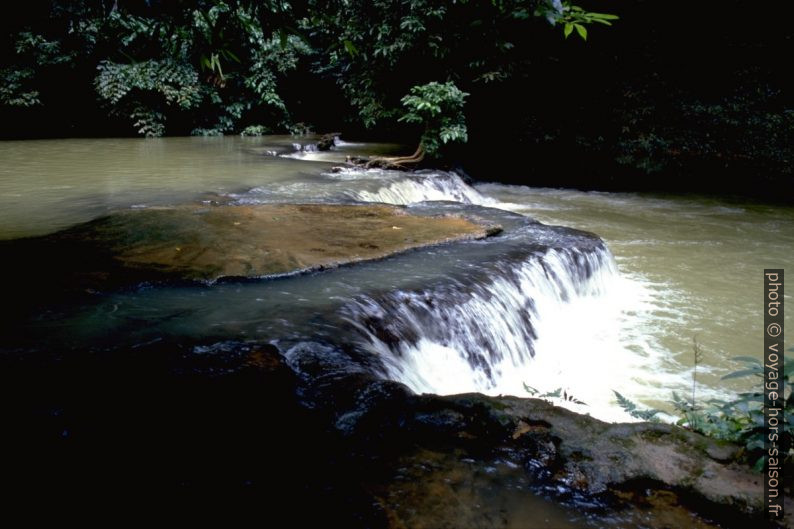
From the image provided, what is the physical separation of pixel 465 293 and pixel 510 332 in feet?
2.08

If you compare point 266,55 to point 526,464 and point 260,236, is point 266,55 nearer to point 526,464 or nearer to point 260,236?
point 260,236

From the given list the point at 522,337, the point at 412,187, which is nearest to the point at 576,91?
the point at 412,187

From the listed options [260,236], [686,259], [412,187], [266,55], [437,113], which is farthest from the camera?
[266,55]

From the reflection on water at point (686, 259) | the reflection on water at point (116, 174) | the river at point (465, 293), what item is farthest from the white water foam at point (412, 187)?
the reflection on water at point (686, 259)

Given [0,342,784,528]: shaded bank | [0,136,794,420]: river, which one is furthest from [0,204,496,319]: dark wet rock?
[0,342,784,528]: shaded bank

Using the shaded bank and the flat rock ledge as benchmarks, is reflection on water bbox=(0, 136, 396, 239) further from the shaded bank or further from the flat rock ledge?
the shaded bank

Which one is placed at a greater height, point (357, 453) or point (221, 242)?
point (221, 242)

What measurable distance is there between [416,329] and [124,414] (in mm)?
2145

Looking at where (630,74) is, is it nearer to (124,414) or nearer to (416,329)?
(416,329)

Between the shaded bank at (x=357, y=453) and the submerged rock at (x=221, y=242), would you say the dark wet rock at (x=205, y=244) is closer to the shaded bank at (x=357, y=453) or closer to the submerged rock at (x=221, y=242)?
the submerged rock at (x=221, y=242)

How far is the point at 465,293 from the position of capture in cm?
464

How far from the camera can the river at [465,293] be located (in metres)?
3.64

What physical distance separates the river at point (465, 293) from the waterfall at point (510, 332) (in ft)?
0.06

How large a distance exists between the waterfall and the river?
2cm
